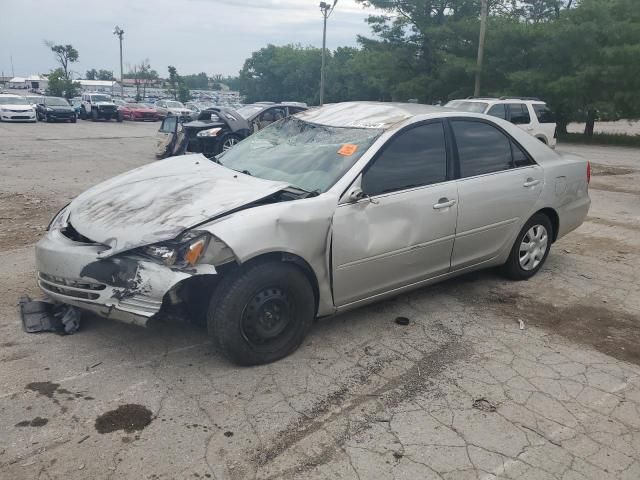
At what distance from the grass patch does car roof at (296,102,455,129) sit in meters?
21.3

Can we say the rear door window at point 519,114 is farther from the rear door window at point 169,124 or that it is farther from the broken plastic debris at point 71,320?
the broken plastic debris at point 71,320

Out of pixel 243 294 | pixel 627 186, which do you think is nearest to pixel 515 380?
pixel 243 294

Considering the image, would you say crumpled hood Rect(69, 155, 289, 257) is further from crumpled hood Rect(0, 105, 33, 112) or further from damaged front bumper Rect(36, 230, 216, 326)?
crumpled hood Rect(0, 105, 33, 112)

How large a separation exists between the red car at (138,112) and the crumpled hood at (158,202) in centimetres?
3220

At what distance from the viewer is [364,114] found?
4402mm

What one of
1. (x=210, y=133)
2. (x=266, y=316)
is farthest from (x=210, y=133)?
(x=266, y=316)

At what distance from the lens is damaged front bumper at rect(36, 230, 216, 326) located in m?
3.08

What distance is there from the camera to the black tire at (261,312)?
3.21 m

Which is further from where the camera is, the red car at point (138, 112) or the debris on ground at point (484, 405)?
the red car at point (138, 112)

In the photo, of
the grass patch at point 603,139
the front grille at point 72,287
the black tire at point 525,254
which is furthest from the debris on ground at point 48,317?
the grass patch at point 603,139

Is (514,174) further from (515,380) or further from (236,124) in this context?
(236,124)

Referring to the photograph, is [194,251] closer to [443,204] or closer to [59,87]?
[443,204]

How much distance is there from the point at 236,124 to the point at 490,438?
445 inches

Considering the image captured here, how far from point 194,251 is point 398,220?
1.49 meters
